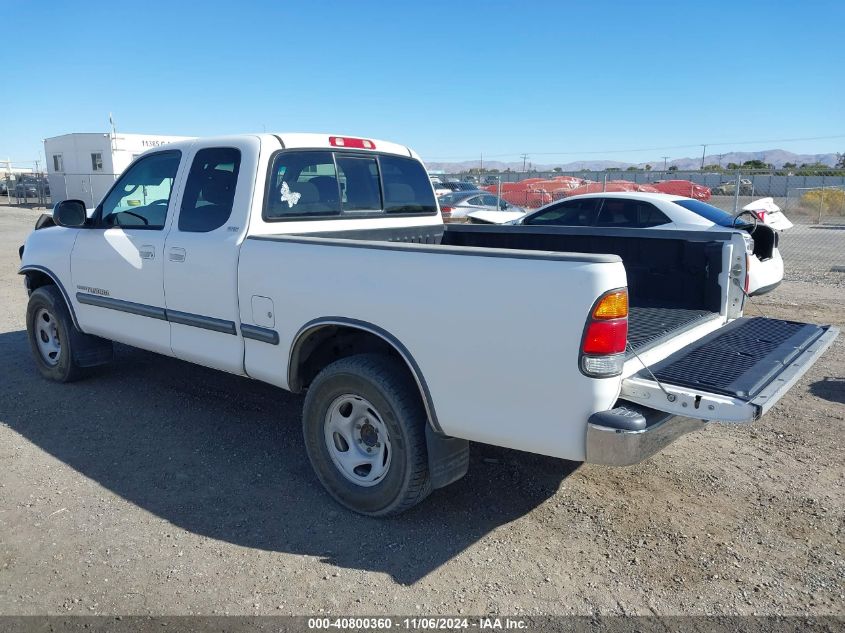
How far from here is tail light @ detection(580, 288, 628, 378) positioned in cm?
285

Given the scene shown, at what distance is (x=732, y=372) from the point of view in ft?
10.7

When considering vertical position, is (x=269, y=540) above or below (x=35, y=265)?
below

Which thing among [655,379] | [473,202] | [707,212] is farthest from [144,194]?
[473,202]

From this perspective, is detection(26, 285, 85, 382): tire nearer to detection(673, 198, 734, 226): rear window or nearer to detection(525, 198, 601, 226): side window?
detection(525, 198, 601, 226): side window

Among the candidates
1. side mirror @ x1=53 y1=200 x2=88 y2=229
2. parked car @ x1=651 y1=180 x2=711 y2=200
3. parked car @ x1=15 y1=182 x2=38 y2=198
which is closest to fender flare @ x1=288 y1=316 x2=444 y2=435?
side mirror @ x1=53 y1=200 x2=88 y2=229

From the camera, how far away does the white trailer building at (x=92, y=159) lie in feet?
88.6

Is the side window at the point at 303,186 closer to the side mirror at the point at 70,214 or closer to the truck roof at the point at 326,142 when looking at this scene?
the truck roof at the point at 326,142

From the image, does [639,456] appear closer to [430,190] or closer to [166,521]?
[166,521]

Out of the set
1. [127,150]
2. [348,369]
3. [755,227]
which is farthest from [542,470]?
[127,150]

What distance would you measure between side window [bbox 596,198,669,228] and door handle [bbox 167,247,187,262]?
7274 millimetres

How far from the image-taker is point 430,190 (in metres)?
5.77

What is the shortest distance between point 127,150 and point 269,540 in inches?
1088

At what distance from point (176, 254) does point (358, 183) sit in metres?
1.40

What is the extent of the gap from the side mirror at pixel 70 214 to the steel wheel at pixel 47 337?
3.95ft
